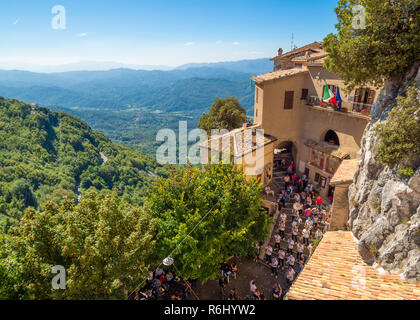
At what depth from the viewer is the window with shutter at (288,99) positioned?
28094 mm

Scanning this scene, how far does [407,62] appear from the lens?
542 inches

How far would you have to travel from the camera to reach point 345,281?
434 inches

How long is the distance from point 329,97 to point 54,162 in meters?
81.5

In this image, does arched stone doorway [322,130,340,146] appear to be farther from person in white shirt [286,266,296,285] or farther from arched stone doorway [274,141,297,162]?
person in white shirt [286,266,296,285]

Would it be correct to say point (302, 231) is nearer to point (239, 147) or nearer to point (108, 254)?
point (239, 147)

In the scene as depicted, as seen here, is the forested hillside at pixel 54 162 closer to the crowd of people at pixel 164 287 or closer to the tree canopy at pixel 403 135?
the crowd of people at pixel 164 287

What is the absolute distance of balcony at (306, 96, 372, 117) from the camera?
74.0 feet

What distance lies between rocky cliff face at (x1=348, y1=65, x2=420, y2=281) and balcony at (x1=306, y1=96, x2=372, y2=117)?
799 centimetres

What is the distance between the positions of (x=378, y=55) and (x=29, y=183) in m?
71.4

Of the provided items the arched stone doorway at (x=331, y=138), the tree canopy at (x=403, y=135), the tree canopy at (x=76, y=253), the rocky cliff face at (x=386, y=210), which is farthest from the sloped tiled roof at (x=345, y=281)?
the arched stone doorway at (x=331, y=138)

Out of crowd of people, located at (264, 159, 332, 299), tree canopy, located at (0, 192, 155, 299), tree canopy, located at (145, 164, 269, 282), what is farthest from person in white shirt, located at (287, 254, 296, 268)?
tree canopy, located at (0, 192, 155, 299)

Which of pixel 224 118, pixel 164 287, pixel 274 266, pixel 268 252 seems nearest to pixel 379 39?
pixel 268 252

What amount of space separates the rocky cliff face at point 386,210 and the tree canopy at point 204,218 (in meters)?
6.45
